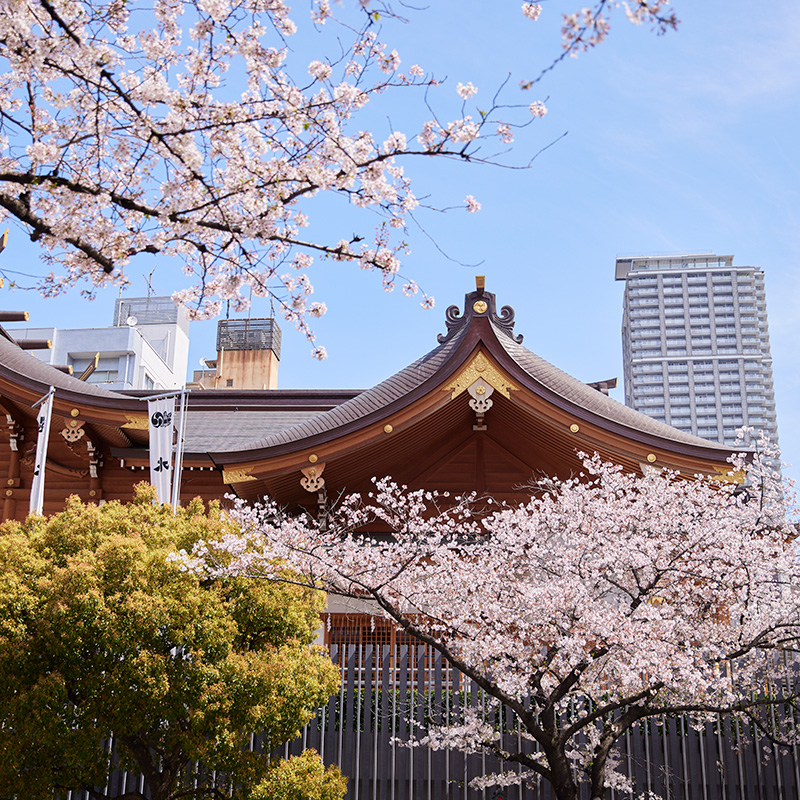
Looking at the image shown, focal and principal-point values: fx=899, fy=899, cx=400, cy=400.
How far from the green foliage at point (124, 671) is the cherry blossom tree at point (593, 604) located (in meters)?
0.53

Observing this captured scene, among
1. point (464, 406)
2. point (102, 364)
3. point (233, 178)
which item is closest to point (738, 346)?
point (102, 364)

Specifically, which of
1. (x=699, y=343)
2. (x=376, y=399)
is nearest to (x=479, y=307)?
(x=376, y=399)

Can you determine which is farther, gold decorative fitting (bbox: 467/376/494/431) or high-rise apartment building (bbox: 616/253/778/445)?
high-rise apartment building (bbox: 616/253/778/445)

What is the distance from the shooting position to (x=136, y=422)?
1321 cm

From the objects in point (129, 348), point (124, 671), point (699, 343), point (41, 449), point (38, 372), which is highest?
point (699, 343)

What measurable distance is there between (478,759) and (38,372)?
8.87 meters

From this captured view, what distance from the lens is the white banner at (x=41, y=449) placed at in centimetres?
1216

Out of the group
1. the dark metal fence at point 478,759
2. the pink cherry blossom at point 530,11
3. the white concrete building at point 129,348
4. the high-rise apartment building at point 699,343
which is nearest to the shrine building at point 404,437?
the dark metal fence at point 478,759

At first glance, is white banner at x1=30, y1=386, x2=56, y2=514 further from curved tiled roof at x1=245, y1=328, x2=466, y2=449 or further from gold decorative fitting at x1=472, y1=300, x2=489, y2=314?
gold decorative fitting at x1=472, y1=300, x2=489, y2=314

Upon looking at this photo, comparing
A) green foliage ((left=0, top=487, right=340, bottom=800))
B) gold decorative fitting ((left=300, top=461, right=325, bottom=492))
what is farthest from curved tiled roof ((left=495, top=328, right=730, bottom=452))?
green foliage ((left=0, top=487, right=340, bottom=800))

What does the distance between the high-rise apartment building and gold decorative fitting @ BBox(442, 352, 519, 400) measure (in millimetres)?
101299

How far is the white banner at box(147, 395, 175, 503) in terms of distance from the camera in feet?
40.5

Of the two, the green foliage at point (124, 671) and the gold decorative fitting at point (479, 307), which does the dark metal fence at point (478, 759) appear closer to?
the green foliage at point (124, 671)

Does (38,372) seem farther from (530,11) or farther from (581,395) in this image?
(530,11)
